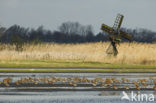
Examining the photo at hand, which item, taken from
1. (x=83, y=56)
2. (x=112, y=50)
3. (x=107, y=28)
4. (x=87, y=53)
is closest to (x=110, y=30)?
(x=107, y=28)

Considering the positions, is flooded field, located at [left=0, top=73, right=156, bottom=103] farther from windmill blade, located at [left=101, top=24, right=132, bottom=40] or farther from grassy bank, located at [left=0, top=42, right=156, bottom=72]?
windmill blade, located at [left=101, top=24, right=132, bottom=40]

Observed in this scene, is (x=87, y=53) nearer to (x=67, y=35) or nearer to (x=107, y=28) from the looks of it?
(x=107, y=28)

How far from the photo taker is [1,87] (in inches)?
557

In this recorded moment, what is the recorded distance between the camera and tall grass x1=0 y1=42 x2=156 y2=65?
31.3 meters

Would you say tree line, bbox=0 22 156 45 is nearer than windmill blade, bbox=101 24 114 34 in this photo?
No

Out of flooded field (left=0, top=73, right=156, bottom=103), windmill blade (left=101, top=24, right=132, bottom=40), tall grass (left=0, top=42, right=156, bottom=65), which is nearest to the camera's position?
flooded field (left=0, top=73, right=156, bottom=103)

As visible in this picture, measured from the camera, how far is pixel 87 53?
3547 centimetres

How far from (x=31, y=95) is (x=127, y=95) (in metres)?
3.46

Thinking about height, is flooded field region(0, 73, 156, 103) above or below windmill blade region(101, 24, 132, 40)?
below

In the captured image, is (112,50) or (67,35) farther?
(67,35)

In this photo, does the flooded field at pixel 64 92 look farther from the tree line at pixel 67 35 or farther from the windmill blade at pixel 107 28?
the tree line at pixel 67 35

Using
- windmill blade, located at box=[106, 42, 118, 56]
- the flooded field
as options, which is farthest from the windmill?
the flooded field

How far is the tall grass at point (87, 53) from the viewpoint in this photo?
103 ft

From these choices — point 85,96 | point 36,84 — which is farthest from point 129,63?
point 85,96
